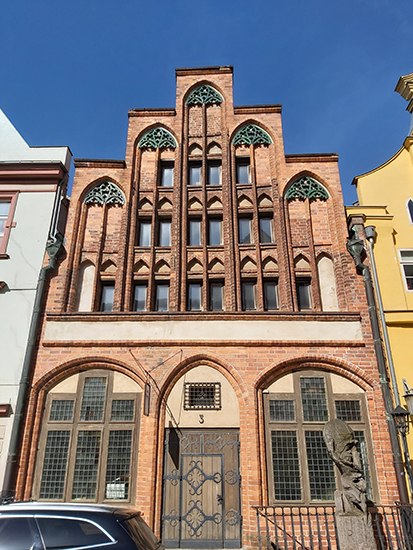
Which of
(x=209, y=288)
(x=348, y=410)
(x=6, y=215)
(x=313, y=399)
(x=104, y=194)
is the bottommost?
(x=348, y=410)

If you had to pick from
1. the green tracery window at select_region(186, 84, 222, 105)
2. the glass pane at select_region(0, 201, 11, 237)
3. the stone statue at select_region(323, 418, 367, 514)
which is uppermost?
the green tracery window at select_region(186, 84, 222, 105)

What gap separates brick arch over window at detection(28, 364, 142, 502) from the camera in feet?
33.7

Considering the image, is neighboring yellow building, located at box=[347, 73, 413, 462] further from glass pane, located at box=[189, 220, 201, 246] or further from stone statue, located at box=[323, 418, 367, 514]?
glass pane, located at box=[189, 220, 201, 246]

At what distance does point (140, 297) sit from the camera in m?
12.5

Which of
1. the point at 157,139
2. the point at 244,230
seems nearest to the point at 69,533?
the point at 244,230

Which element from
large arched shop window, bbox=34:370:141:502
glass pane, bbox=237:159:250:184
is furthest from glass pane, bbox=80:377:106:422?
glass pane, bbox=237:159:250:184

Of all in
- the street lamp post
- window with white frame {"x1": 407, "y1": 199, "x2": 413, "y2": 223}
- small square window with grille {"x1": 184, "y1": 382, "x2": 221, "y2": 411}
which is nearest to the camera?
the street lamp post

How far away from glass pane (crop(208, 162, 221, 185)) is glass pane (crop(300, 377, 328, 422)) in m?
7.05

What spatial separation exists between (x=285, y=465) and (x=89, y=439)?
199 inches

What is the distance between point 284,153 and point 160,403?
905 cm

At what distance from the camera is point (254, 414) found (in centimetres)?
1065

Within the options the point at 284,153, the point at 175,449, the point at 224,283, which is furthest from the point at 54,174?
the point at 175,449

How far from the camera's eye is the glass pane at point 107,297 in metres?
12.4

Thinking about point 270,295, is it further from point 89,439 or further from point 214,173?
point 89,439
